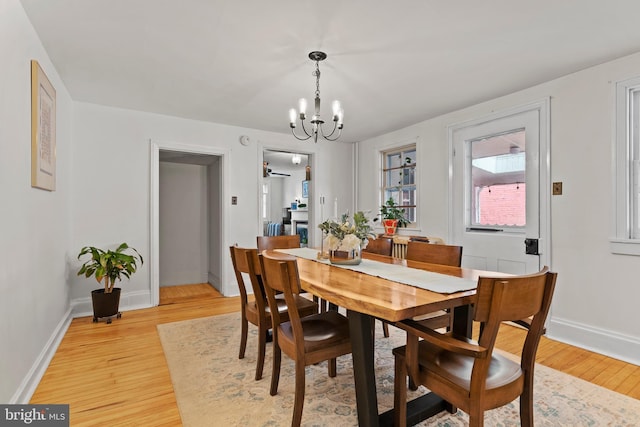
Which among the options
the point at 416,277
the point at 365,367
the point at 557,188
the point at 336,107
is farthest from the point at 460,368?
the point at 557,188

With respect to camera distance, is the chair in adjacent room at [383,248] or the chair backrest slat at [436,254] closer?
the chair backrest slat at [436,254]

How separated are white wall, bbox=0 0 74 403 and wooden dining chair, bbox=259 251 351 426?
133 cm

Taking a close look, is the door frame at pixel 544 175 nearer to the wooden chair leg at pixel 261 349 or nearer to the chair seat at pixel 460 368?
the chair seat at pixel 460 368

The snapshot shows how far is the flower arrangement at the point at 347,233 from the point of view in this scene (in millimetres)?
2182

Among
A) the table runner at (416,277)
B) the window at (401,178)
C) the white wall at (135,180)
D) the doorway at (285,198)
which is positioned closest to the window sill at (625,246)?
the table runner at (416,277)

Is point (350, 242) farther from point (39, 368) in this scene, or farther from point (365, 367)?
point (39, 368)

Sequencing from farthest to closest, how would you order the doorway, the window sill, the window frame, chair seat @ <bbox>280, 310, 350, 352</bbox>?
1. the doorway
2. the window frame
3. the window sill
4. chair seat @ <bbox>280, 310, 350, 352</bbox>

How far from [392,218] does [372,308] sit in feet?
11.2

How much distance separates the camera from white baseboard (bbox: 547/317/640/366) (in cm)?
247

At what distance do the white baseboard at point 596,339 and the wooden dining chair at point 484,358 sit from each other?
1.80 meters

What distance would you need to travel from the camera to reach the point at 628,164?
253 centimetres

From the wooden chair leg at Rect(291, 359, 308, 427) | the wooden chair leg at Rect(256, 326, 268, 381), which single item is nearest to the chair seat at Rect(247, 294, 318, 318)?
the wooden chair leg at Rect(256, 326, 268, 381)

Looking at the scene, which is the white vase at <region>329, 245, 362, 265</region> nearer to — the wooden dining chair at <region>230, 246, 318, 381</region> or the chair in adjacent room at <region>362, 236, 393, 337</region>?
the wooden dining chair at <region>230, 246, 318, 381</region>

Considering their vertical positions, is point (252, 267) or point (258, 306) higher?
point (252, 267)
